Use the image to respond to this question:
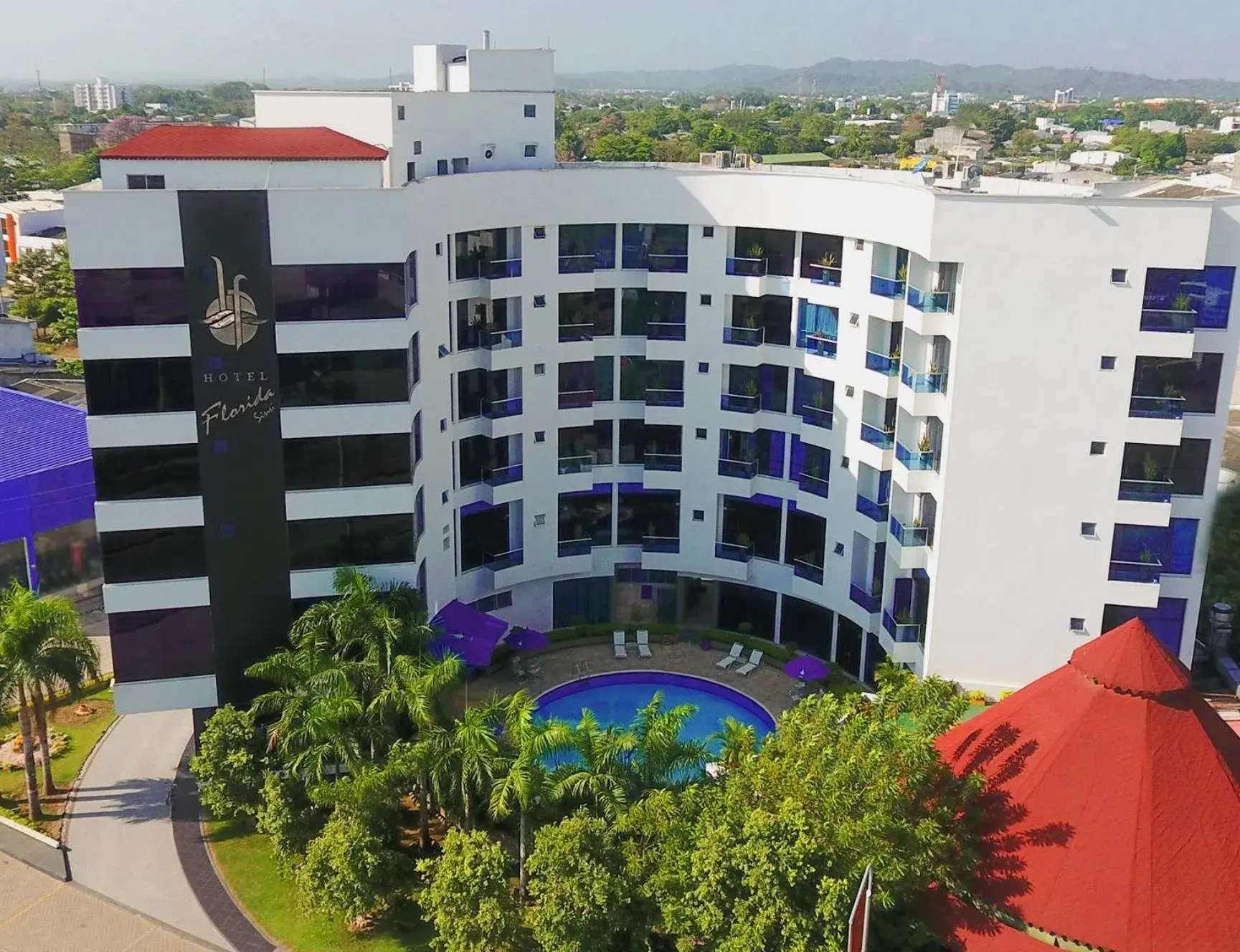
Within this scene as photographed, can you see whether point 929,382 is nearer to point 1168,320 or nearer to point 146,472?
point 1168,320

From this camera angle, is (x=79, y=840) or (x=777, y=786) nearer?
(x=777, y=786)

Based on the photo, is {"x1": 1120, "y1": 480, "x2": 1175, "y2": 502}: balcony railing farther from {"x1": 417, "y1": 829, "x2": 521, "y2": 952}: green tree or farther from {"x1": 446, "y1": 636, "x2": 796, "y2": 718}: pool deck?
{"x1": 417, "y1": 829, "x2": 521, "y2": 952}: green tree

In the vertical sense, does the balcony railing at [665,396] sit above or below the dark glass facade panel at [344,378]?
below

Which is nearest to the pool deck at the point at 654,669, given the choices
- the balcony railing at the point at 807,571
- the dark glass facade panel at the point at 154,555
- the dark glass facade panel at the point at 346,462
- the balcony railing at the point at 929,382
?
the balcony railing at the point at 807,571

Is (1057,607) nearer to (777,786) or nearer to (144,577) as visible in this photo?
(777,786)

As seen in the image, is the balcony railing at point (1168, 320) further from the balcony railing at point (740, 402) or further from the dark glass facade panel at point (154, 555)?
the dark glass facade panel at point (154, 555)

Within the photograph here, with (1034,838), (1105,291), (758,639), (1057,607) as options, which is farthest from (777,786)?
(758,639)

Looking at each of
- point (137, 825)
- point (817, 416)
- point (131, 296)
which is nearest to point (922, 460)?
point (817, 416)
